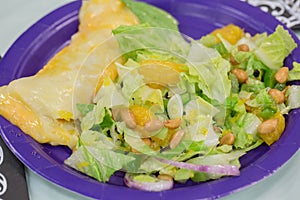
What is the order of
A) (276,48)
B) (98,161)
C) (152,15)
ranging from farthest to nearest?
(152,15) → (276,48) → (98,161)

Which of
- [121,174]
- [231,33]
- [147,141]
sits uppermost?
[231,33]

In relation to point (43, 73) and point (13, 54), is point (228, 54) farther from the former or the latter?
point (13, 54)

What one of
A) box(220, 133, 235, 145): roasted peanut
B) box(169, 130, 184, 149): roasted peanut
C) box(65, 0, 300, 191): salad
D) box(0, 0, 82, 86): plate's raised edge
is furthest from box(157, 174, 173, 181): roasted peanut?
box(0, 0, 82, 86): plate's raised edge

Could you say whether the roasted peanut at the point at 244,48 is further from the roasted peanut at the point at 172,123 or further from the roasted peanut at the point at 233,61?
the roasted peanut at the point at 172,123

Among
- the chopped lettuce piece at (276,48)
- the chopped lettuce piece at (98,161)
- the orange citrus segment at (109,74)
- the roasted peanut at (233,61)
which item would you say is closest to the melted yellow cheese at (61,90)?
the orange citrus segment at (109,74)

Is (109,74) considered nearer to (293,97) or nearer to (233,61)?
(233,61)

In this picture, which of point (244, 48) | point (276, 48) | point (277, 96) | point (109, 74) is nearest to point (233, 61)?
point (244, 48)
